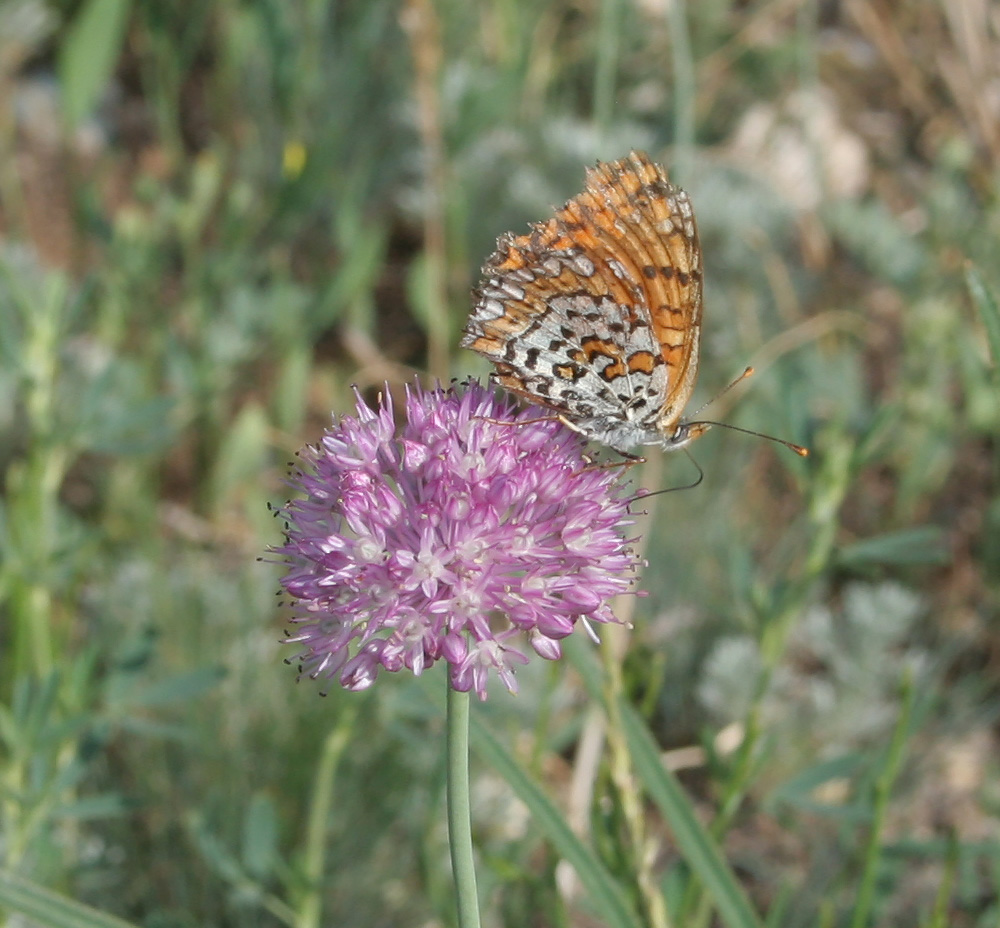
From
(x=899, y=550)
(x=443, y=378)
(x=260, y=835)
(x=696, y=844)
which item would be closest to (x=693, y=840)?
(x=696, y=844)

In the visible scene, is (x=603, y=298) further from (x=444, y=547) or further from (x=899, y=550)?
(x=899, y=550)

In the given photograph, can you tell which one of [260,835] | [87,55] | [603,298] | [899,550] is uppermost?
[87,55]

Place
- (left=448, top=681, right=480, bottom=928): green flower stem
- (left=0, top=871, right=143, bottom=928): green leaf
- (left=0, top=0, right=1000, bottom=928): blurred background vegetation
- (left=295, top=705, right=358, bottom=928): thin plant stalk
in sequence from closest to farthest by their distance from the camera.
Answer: (left=448, top=681, right=480, bottom=928): green flower stem → (left=0, top=871, right=143, bottom=928): green leaf → (left=295, top=705, right=358, bottom=928): thin plant stalk → (left=0, top=0, right=1000, bottom=928): blurred background vegetation

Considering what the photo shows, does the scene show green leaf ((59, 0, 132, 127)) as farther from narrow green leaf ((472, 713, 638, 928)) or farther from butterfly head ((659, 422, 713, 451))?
narrow green leaf ((472, 713, 638, 928))

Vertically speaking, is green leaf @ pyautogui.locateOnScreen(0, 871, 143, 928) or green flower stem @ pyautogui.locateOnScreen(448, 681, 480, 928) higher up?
green flower stem @ pyautogui.locateOnScreen(448, 681, 480, 928)

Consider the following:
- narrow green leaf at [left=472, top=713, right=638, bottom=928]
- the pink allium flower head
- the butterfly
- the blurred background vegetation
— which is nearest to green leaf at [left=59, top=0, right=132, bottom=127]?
the blurred background vegetation

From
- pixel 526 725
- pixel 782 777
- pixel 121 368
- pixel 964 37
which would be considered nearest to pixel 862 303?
pixel 964 37

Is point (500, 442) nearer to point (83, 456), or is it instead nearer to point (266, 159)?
point (83, 456)
